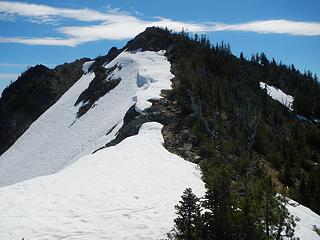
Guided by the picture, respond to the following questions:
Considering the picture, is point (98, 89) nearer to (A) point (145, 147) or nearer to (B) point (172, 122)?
(B) point (172, 122)

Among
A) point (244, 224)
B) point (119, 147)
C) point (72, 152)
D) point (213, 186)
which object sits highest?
point (213, 186)

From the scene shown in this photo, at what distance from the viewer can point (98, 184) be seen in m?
19.2

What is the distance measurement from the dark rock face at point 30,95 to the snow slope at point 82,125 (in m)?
7.26

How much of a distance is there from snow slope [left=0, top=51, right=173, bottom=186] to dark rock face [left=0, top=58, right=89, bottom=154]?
7.26 meters

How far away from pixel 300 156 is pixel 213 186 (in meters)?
28.9

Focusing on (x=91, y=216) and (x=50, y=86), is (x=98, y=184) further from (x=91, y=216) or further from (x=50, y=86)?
(x=50, y=86)

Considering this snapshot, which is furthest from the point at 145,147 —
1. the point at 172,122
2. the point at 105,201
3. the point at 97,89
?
the point at 97,89

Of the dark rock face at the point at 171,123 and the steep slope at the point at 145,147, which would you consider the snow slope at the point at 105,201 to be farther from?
the dark rock face at the point at 171,123

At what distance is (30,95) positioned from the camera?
3430 inches

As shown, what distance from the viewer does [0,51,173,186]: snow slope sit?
4514 cm

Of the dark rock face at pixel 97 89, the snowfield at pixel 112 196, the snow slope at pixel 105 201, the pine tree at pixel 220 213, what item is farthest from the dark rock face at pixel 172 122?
the dark rock face at pixel 97 89

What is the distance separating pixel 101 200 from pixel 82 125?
39.1 metres

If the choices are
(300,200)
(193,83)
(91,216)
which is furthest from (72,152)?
(91,216)

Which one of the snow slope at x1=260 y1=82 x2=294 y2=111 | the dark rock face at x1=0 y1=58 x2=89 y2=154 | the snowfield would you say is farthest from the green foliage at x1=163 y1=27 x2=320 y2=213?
the dark rock face at x1=0 y1=58 x2=89 y2=154
